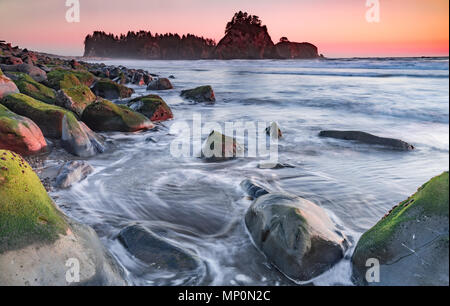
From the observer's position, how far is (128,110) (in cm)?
767

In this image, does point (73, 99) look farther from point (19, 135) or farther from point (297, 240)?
point (297, 240)

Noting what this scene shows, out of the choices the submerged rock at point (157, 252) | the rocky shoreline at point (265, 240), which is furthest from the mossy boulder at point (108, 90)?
the submerged rock at point (157, 252)

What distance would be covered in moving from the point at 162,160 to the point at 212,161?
2.98 feet

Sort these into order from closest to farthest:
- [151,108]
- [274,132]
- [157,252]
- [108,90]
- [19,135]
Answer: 1. [157,252]
2. [19,135]
3. [274,132]
4. [151,108]
5. [108,90]

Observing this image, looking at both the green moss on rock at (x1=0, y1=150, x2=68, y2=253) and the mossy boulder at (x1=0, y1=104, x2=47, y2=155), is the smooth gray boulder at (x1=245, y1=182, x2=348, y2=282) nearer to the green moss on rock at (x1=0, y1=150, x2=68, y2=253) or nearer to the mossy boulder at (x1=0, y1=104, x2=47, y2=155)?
the green moss on rock at (x1=0, y1=150, x2=68, y2=253)

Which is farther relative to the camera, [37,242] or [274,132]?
[274,132]

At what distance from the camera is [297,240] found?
250 centimetres

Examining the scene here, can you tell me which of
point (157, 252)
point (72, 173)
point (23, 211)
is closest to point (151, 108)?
point (72, 173)

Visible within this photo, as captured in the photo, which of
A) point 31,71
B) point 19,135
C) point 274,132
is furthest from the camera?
point 31,71

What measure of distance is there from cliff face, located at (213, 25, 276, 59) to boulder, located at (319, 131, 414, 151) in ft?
335

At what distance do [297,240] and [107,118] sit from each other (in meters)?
5.72

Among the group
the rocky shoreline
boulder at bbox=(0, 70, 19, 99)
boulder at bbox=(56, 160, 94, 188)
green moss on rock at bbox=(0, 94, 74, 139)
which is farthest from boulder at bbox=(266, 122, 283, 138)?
boulder at bbox=(0, 70, 19, 99)

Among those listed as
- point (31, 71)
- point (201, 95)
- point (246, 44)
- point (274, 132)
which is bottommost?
point (274, 132)

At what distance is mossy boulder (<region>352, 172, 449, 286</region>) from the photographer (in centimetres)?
193
